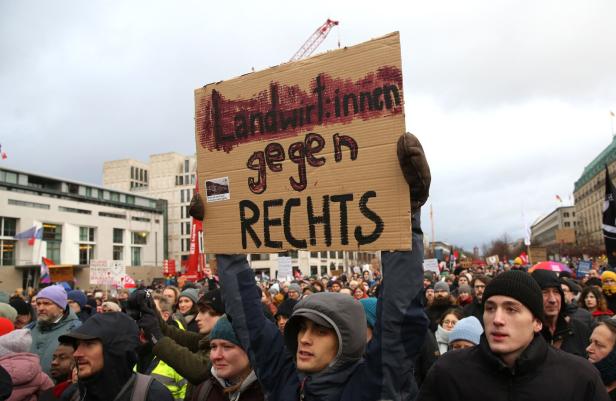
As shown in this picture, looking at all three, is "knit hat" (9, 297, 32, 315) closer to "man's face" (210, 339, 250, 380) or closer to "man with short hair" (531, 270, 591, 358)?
"man's face" (210, 339, 250, 380)

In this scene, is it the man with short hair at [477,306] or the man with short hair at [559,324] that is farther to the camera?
the man with short hair at [477,306]

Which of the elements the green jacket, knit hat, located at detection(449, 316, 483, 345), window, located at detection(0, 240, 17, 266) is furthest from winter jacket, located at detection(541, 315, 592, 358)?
window, located at detection(0, 240, 17, 266)

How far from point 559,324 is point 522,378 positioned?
6.83 feet

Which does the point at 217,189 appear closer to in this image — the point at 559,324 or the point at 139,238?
the point at 559,324

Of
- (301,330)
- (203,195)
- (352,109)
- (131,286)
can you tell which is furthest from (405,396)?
(131,286)

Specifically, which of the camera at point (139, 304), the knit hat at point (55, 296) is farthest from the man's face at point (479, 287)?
the knit hat at point (55, 296)

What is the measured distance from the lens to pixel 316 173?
282 cm

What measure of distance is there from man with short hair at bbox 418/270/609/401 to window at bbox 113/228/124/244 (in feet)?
241

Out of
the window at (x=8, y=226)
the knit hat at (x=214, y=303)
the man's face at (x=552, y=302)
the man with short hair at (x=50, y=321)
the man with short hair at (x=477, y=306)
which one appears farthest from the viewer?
the window at (x=8, y=226)

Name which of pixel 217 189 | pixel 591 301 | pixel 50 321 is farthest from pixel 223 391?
pixel 591 301

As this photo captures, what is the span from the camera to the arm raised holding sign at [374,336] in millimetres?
2234

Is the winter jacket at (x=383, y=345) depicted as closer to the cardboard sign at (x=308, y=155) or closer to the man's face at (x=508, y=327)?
the cardboard sign at (x=308, y=155)

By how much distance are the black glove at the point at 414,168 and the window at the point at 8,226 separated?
62.3 meters

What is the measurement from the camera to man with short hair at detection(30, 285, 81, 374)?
197 inches
